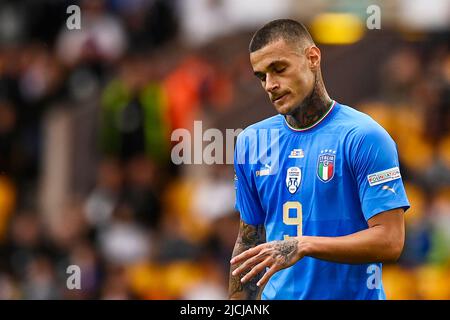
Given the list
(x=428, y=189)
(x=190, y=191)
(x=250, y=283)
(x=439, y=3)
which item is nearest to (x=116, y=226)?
(x=190, y=191)

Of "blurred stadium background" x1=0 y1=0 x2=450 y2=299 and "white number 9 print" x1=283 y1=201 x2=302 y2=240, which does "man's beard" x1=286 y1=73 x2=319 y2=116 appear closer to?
"white number 9 print" x1=283 y1=201 x2=302 y2=240

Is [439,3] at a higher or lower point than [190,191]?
higher

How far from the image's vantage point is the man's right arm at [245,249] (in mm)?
5727

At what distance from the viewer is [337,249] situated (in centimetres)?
500

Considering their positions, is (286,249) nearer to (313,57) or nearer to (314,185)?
(314,185)

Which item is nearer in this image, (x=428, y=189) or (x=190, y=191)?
(x=428, y=189)

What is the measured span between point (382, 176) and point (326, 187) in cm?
31

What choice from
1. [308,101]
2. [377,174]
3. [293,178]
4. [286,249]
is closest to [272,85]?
[308,101]

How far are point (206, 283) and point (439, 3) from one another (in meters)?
4.90

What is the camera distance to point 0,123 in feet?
46.2

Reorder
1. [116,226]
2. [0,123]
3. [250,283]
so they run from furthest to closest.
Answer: [0,123] < [116,226] < [250,283]

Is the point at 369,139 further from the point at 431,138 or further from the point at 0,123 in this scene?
the point at 0,123

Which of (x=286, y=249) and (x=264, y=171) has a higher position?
(x=264, y=171)

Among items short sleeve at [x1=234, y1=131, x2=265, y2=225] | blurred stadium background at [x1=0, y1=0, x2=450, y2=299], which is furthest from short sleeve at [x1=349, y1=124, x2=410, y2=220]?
blurred stadium background at [x1=0, y1=0, x2=450, y2=299]
